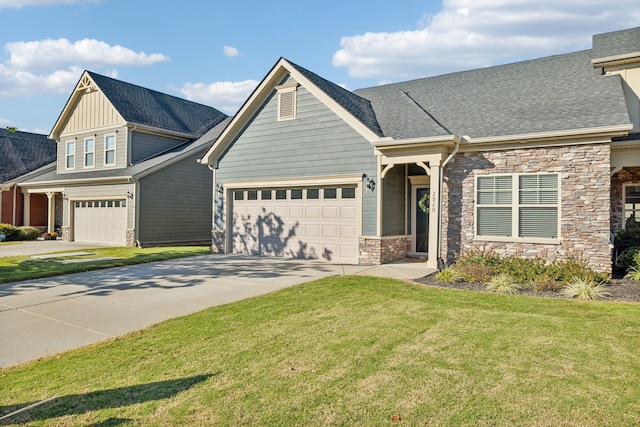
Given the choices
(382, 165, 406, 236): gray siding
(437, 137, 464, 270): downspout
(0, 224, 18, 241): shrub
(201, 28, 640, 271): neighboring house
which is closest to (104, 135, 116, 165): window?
(0, 224, 18, 241): shrub

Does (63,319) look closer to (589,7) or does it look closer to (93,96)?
(589,7)

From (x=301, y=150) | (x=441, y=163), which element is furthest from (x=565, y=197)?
(x=301, y=150)

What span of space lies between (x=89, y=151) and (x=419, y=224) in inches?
737

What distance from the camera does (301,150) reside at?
1430cm

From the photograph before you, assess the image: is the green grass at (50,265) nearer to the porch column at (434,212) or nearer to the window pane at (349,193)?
the window pane at (349,193)

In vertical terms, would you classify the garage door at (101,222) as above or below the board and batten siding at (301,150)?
below

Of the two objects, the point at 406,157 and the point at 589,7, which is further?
the point at 589,7

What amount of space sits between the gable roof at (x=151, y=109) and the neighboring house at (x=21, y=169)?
5017 millimetres

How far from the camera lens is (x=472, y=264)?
34.9 ft

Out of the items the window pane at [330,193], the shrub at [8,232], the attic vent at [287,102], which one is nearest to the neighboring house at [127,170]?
the shrub at [8,232]

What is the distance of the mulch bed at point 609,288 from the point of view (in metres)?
8.14

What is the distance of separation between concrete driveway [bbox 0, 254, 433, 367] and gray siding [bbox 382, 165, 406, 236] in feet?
4.45

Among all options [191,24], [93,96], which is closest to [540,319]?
[191,24]

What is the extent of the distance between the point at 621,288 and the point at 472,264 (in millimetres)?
3053
